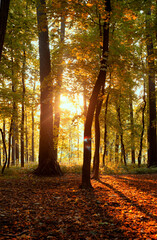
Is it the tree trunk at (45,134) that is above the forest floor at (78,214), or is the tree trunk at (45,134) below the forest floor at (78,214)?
above

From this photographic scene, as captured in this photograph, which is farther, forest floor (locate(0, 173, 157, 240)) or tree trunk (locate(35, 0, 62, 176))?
tree trunk (locate(35, 0, 62, 176))

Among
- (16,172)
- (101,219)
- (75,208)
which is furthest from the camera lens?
(16,172)

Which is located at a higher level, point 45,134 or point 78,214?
point 45,134

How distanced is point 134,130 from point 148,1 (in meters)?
13.5

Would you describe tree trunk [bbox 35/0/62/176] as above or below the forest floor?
above

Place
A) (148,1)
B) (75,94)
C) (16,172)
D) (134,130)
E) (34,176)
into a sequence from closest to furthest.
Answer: (148,1), (75,94), (34,176), (16,172), (134,130)

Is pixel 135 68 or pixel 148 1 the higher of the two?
pixel 148 1

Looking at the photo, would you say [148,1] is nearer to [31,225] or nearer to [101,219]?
[101,219]

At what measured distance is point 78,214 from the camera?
14.0ft

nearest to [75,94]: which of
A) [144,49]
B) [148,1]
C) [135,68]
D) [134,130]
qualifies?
[135,68]

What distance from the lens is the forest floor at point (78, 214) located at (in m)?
3.29

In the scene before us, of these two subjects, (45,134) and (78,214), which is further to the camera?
(45,134)

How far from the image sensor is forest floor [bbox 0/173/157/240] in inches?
130

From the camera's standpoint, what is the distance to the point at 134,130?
18.6m
